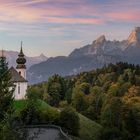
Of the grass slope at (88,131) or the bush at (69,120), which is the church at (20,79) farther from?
the bush at (69,120)

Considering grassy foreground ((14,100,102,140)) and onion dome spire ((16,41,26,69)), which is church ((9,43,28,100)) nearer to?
onion dome spire ((16,41,26,69))

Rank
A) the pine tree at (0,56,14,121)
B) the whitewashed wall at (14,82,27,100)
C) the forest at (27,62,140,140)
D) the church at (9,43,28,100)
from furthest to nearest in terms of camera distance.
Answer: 1. the church at (9,43,28,100)
2. the whitewashed wall at (14,82,27,100)
3. the forest at (27,62,140,140)
4. the pine tree at (0,56,14,121)

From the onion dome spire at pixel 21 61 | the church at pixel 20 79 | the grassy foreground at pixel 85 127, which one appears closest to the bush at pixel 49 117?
the grassy foreground at pixel 85 127

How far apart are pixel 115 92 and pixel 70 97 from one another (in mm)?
12955

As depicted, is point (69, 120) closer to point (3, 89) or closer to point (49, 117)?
point (49, 117)

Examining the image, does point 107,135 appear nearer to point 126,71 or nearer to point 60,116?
point 60,116

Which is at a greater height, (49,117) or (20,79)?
(20,79)

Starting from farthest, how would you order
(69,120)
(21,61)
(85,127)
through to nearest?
(21,61), (85,127), (69,120)

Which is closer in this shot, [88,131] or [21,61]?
[88,131]

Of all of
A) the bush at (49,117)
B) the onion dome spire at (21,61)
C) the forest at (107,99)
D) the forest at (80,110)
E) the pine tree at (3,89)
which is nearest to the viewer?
the pine tree at (3,89)

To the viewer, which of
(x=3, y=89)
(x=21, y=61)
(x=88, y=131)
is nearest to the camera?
(x=3, y=89)

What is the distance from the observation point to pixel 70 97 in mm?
140125

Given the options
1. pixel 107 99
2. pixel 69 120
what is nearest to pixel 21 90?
pixel 69 120

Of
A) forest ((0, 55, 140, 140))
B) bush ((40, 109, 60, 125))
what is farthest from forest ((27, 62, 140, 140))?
bush ((40, 109, 60, 125))
